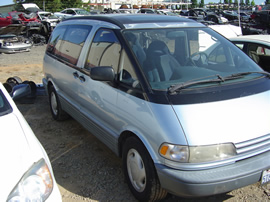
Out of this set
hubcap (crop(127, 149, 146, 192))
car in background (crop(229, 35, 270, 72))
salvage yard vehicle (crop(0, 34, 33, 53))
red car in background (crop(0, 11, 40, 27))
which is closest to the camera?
hubcap (crop(127, 149, 146, 192))

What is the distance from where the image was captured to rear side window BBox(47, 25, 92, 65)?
4172mm

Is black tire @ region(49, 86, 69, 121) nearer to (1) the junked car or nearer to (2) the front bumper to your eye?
(2) the front bumper

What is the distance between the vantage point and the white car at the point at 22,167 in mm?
1813

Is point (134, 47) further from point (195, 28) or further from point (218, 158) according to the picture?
point (218, 158)

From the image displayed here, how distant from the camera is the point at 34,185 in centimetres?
190

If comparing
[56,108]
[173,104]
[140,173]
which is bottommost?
[56,108]

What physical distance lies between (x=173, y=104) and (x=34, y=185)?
133cm

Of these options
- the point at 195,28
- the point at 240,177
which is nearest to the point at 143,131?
the point at 240,177

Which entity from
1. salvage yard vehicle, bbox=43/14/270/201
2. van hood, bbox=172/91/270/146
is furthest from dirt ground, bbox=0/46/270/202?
van hood, bbox=172/91/270/146

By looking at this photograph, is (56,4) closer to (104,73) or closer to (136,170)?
(104,73)

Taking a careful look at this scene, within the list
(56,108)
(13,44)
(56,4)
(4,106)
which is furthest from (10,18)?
(4,106)

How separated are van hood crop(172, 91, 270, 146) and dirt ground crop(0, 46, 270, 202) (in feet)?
2.23

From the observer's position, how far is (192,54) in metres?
3.54

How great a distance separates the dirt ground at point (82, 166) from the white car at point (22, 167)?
3.92 ft
